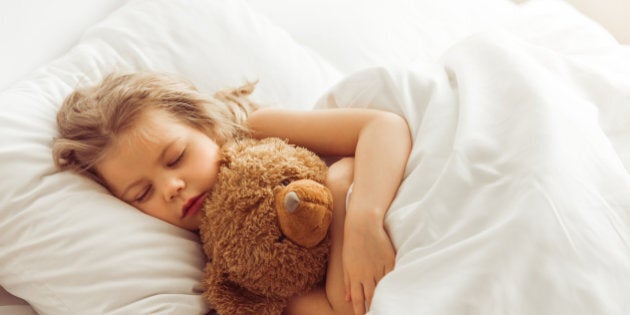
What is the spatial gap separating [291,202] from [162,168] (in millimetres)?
265

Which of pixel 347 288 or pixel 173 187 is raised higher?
pixel 173 187

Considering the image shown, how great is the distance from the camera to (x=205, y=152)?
0.85m

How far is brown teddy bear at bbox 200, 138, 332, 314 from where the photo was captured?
70 centimetres

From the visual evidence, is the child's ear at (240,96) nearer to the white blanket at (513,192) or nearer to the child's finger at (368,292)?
the white blanket at (513,192)

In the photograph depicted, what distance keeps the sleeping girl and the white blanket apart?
0.04 m

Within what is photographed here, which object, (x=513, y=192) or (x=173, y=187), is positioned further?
(x=173, y=187)

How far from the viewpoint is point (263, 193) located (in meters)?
0.74

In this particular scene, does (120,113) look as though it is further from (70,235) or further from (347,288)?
(347,288)

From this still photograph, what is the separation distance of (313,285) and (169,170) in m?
0.27

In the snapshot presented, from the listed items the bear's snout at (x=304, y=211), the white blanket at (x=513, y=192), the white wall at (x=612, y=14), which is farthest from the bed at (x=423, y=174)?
the white wall at (x=612, y=14)

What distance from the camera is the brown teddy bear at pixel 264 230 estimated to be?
0.70m

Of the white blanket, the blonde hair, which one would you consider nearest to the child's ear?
the blonde hair

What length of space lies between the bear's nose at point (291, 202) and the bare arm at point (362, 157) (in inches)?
5.3

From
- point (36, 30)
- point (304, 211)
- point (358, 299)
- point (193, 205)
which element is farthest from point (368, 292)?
point (36, 30)
